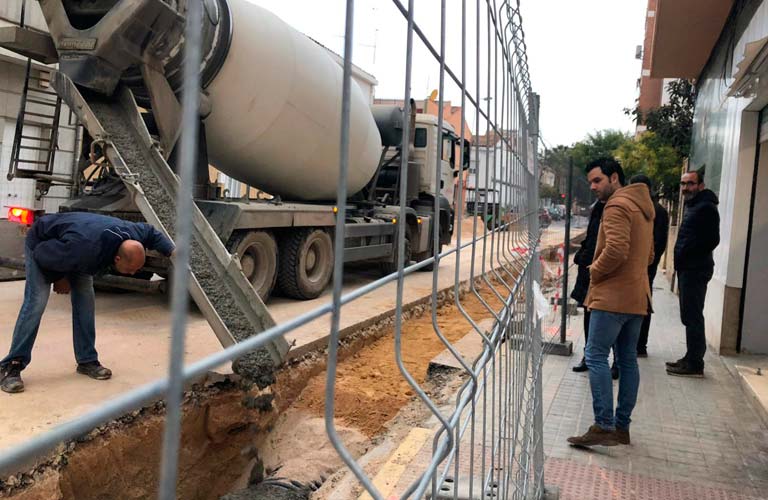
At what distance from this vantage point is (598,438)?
13.4 ft

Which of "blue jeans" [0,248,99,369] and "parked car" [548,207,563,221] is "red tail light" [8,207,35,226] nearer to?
"blue jeans" [0,248,99,369]

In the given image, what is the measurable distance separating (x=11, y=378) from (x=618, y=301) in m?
4.12

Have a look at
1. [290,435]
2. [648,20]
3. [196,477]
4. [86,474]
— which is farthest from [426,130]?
[648,20]

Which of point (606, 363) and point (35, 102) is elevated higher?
point (35, 102)

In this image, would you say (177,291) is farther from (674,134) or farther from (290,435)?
(674,134)

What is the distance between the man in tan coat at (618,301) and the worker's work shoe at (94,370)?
3.43 metres

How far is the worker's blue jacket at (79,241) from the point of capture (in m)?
4.26

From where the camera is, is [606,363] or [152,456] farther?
[152,456]

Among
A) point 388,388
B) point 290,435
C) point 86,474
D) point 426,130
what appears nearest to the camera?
point 86,474

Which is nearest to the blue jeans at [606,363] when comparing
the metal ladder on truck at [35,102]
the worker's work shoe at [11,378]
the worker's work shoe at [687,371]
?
the worker's work shoe at [687,371]

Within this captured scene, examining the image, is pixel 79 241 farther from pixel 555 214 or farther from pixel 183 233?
pixel 555 214

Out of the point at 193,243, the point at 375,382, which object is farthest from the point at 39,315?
the point at 375,382

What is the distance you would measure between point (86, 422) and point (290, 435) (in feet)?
17.4

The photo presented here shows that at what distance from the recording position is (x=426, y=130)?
Answer: 455 inches
